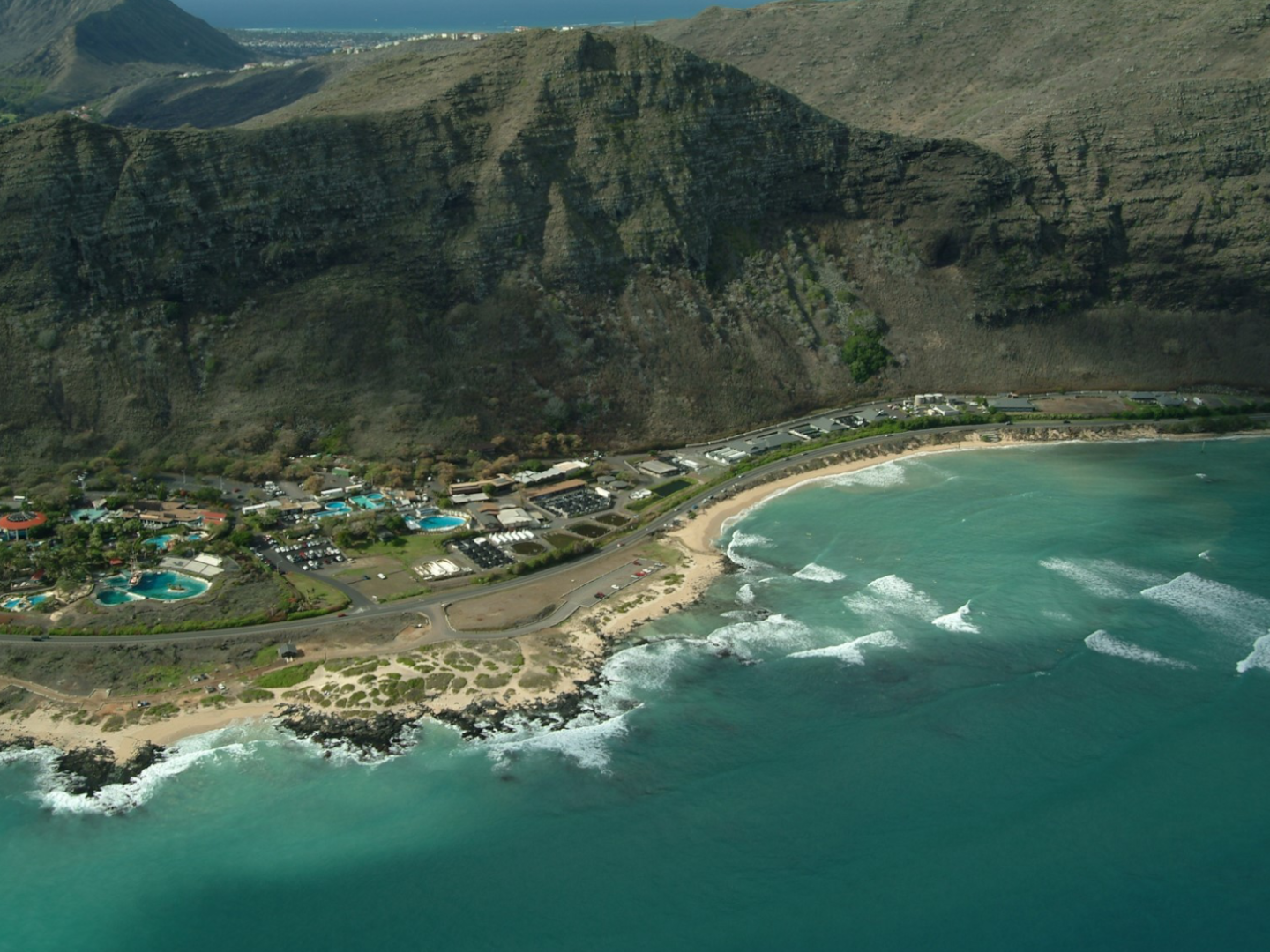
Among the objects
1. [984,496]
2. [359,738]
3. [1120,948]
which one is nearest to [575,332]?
[984,496]

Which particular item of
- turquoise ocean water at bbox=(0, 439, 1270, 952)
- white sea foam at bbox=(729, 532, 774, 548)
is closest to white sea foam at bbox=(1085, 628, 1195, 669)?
turquoise ocean water at bbox=(0, 439, 1270, 952)

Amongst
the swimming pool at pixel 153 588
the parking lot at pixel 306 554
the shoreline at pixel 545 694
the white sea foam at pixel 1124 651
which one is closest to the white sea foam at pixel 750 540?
the shoreline at pixel 545 694

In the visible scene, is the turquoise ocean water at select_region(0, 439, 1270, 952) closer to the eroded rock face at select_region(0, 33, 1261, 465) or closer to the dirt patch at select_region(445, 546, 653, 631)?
the dirt patch at select_region(445, 546, 653, 631)

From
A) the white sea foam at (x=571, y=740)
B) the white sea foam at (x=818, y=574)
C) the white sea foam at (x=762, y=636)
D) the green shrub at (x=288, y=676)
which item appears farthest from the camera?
the white sea foam at (x=818, y=574)

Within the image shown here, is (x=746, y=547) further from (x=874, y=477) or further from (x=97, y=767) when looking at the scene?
(x=97, y=767)

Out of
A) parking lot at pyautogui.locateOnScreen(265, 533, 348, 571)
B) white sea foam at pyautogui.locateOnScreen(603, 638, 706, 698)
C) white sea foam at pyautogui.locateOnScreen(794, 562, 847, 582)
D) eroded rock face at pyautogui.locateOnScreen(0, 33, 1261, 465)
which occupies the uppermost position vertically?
eroded rock face at pyautogui.locateOnScreen(0, 33, 1261, 465)

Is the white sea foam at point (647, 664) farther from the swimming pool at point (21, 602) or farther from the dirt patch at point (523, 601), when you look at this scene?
the swimming pool at point (21, 602)
